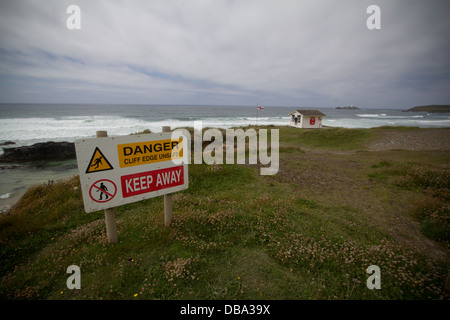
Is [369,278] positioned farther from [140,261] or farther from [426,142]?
[426,142]

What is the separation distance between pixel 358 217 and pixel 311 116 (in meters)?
43.7

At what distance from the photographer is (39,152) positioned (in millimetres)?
23969

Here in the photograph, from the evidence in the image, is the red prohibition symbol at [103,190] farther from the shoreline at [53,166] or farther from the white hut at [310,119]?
the white hut at [310,119]

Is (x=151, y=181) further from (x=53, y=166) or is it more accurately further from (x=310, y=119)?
(x=310, y=119)

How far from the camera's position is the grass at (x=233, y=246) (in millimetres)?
4293

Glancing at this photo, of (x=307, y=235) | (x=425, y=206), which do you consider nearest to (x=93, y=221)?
(x=307, y=235)

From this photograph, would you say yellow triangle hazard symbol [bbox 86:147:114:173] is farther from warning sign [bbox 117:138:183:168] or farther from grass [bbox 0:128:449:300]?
grass [bbox 0:128:449:300]

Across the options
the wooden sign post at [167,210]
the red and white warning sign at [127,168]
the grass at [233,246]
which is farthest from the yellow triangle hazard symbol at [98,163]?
the grass at [233,246]

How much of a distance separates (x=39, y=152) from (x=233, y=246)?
30.0m

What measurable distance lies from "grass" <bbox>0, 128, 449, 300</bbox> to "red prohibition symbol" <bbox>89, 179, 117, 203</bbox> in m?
1.50

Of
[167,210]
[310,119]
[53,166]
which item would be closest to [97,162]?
[167,210]

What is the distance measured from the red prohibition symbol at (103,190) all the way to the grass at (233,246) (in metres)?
1.50

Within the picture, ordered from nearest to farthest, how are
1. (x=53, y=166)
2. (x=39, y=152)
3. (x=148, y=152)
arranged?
1. (x=148, y=152)
2. (x=53, y=166)
3. (x=39, y=152)
